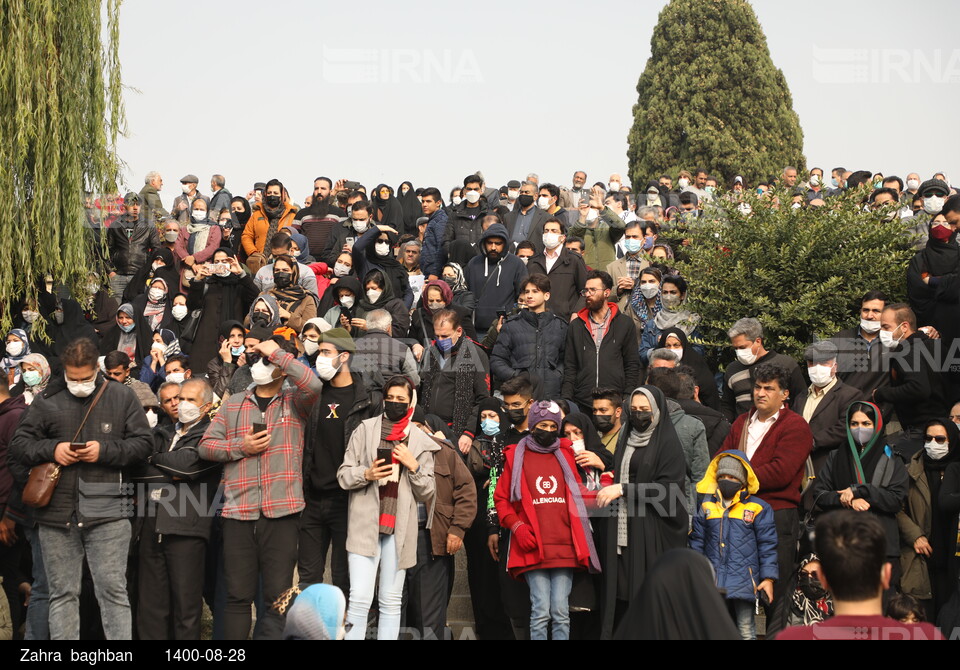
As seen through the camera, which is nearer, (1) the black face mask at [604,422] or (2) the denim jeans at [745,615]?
(2) the denim jeans at [745,615]

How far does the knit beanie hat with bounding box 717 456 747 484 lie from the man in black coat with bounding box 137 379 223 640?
382 centimetres

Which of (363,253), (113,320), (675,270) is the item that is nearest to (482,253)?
(363,253)

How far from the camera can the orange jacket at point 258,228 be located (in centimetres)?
1563

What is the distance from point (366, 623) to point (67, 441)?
258 cm

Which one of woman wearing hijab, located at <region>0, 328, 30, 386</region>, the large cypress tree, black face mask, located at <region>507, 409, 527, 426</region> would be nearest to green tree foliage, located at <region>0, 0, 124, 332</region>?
woman wearing hijab, located at <region>0, 328, 30, 386</region>

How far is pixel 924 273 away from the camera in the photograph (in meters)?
10.6

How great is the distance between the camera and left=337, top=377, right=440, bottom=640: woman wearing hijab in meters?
7.92

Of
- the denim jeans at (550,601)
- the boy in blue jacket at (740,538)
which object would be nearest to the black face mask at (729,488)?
the boy in blue jacket at (740,538)

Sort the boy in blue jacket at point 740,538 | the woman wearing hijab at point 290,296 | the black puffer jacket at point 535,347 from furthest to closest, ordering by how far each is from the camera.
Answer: the woman wearing hijab at point 290,296, the black puffer jacket at point 535,347, the boy in blue jacket at point 740,538

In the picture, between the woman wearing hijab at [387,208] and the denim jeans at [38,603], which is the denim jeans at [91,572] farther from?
the woman wearing hijab at [387,208]

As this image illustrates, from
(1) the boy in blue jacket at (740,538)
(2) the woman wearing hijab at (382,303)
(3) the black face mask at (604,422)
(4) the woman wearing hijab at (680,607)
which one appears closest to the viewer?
(4) the woman wearing hijab at (680,607)

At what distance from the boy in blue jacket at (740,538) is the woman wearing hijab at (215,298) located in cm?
688

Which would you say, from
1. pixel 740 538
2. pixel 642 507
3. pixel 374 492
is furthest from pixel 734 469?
pixel 374 492
